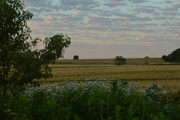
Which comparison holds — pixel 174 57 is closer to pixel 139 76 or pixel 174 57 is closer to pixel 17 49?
pixel 139 76

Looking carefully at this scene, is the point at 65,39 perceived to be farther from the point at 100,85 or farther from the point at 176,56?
the point at 176,56

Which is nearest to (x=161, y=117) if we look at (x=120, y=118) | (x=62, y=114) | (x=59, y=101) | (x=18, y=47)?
(x=120, y=118)

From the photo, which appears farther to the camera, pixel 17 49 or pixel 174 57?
pixel 174 57

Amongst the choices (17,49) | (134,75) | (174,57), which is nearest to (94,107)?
(17,49)

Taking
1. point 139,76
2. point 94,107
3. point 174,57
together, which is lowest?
point 139,76

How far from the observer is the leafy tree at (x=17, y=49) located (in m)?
8.87

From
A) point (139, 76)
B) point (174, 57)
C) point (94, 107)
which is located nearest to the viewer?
point (94, 107)

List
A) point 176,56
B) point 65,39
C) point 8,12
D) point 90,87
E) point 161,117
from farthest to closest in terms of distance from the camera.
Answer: point 176,56 < point 90,87 < point 65,39 < point 8,12 < point 161,117

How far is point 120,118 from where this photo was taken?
8.30 metres

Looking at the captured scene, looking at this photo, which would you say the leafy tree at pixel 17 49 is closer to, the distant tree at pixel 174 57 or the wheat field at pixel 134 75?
the wheat field at pixel 134 75

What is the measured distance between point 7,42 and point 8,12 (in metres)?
0.97

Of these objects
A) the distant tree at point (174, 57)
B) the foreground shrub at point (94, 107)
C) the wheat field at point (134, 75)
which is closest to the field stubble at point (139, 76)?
the wheat field at point (134, 75)

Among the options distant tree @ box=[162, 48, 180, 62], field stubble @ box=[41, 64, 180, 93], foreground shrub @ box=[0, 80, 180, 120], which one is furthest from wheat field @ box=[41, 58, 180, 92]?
distant tree @ box=[162, 48, 180, 62]

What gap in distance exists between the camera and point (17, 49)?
8891 mm
